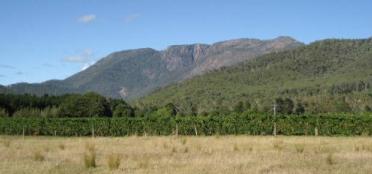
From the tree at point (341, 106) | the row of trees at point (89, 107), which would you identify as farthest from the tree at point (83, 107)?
the tree at point (341, 106)

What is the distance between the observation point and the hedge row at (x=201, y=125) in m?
57.6

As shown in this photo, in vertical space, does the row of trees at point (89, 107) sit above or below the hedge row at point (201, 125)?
above

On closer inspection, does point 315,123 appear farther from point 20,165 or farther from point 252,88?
point 252,88

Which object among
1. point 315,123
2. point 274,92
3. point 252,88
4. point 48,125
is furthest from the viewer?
point 252,88

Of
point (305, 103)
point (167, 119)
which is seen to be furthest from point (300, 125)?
point (305, 103)

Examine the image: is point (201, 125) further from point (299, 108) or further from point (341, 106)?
point (299, 108)

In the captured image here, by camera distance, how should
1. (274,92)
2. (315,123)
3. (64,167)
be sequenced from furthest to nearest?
(274,92)
(315,123)
(64,167)

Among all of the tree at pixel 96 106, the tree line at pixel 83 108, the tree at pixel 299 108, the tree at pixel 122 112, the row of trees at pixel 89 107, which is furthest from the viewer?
the tree at pixel 299 108

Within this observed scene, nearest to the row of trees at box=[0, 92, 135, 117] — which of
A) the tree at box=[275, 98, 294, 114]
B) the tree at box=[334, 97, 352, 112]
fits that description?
the tree at box=[275, 98, 294, 114]

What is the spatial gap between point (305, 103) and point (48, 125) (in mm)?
81761

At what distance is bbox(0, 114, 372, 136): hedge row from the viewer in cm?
5759

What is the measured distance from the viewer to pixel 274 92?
177m

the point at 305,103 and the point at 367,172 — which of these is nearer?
the point at 367,172

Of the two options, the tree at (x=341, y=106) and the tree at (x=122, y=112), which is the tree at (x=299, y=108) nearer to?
the tree at (x=341, y=106)
